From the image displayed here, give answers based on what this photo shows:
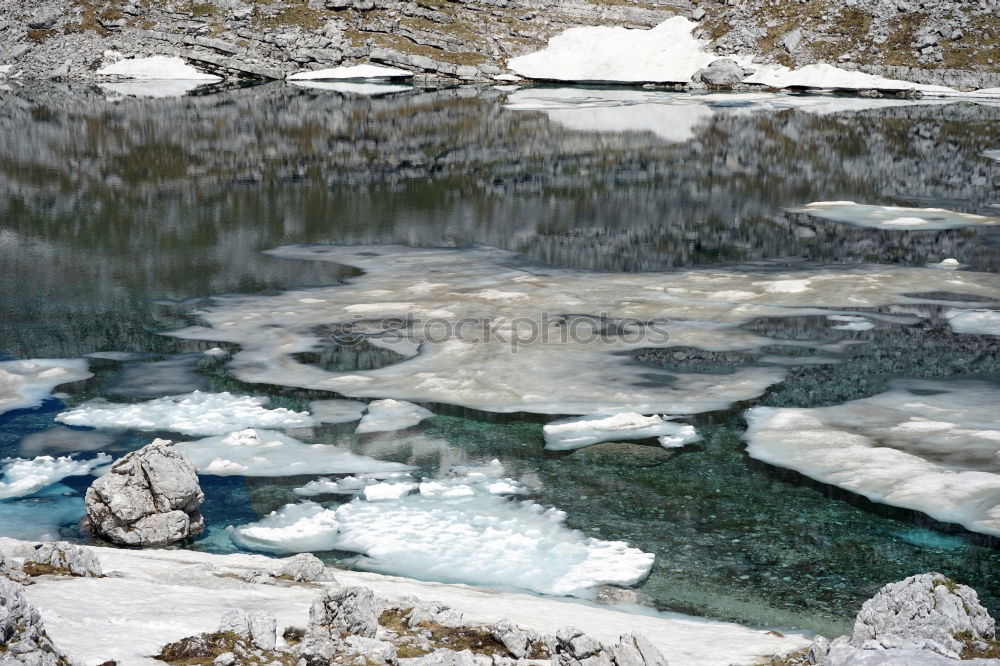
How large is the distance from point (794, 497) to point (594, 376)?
4.08 m

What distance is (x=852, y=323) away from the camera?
16.9m

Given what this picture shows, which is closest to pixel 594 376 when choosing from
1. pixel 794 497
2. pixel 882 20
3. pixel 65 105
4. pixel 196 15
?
pixel 794 497

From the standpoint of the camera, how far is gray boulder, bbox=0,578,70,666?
554cm

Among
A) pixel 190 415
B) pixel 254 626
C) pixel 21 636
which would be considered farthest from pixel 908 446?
pixel 21 636

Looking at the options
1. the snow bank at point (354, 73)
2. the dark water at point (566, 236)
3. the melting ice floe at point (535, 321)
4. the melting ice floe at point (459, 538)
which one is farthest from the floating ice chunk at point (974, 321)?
the snow bank at point (354, 73)

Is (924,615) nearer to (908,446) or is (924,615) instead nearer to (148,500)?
(908,446)

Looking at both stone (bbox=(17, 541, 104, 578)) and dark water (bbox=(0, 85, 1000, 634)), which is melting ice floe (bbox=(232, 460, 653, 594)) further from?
stone (bbox=(17, 541, 104, 578))

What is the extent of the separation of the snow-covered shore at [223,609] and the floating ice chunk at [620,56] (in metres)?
73.3

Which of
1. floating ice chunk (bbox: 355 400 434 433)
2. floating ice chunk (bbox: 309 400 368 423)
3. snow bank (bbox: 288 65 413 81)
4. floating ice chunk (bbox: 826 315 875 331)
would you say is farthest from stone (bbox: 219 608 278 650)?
snow bank (bbox: 288 65 413 81)

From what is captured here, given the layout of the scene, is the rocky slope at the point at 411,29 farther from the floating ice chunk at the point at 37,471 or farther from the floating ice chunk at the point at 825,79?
the floating ice chunk at the point at 37,471

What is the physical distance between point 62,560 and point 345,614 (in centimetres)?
254

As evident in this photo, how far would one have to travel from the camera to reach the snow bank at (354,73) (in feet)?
265

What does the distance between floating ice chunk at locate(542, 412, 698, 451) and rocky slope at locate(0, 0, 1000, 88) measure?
67.8 metres

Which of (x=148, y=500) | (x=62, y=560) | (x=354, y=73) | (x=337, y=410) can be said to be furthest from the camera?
(x=354, y=73)
